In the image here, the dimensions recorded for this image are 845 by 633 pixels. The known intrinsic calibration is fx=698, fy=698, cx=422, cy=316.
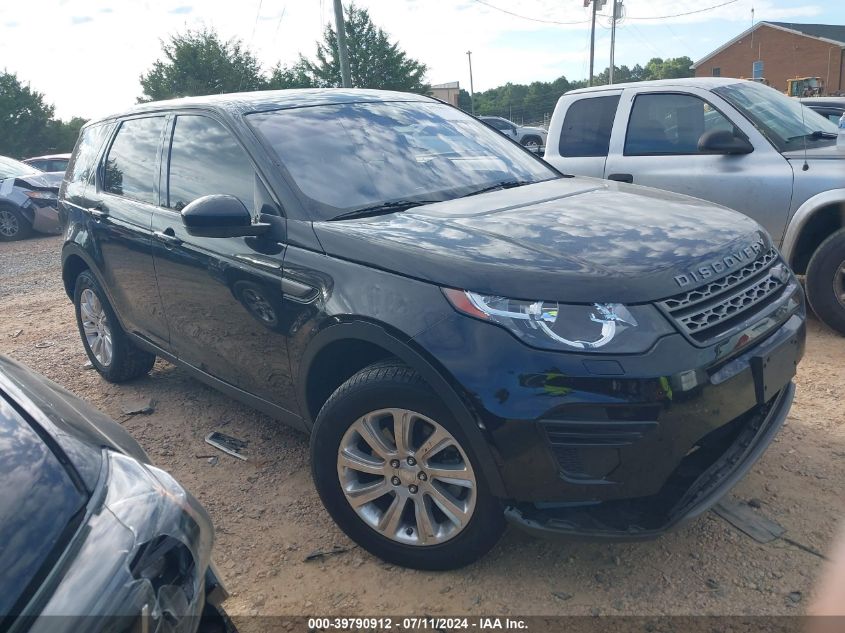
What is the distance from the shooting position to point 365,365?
2922mm

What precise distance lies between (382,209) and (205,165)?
1.12 meters

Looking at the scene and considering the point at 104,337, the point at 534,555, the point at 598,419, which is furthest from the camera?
the point at 104,337

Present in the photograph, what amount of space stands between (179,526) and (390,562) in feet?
4.01

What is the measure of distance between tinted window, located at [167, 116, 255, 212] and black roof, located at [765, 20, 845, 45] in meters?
52.7

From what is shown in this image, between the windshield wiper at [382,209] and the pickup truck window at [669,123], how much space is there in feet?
10.5

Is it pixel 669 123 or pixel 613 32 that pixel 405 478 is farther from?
pixel 613 32

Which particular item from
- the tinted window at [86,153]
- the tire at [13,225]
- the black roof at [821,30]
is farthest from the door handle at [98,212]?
the black roof at [821,30]

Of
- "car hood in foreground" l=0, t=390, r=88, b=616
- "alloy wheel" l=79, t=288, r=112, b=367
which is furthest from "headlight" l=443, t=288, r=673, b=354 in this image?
"alloy wheel" l=79, t=288, r=112, b=367

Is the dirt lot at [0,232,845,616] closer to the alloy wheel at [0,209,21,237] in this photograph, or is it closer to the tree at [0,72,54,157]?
the alloy wheel at [0,209,21,237]

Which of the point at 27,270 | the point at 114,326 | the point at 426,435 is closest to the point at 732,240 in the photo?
the point at 426,435

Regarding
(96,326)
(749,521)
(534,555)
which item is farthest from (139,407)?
(749,521)

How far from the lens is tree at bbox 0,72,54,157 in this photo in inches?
1280

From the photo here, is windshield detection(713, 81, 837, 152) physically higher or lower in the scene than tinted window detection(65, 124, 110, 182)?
lower

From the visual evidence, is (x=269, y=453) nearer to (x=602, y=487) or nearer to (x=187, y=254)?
(x=187, y=254)
